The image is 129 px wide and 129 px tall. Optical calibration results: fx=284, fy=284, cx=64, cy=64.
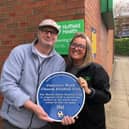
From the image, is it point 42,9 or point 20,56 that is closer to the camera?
point 20,56

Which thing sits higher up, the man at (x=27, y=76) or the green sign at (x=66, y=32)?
the green sign at (x=66, y=32)

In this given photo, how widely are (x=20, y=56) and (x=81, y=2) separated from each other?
4.32 feet

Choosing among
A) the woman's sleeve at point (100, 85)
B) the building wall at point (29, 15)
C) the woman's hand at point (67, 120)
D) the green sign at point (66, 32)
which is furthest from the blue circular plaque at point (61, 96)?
the building wall at point (29, 15)

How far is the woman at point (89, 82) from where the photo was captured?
2.47 metres

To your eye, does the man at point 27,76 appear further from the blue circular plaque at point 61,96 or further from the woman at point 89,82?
the woman at point 89,82

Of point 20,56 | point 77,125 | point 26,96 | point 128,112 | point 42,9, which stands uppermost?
point 42,9

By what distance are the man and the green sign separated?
0.94 m

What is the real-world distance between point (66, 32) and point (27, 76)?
4.07ft

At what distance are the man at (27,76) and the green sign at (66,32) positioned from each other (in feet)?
3.09

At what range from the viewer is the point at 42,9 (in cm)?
370

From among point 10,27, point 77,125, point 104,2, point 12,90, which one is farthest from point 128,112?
point 12,90

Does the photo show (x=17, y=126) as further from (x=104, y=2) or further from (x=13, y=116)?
(x=104, y=2)

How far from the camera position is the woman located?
2.47 metres

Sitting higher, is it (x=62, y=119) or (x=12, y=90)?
(x=12, y=90)
